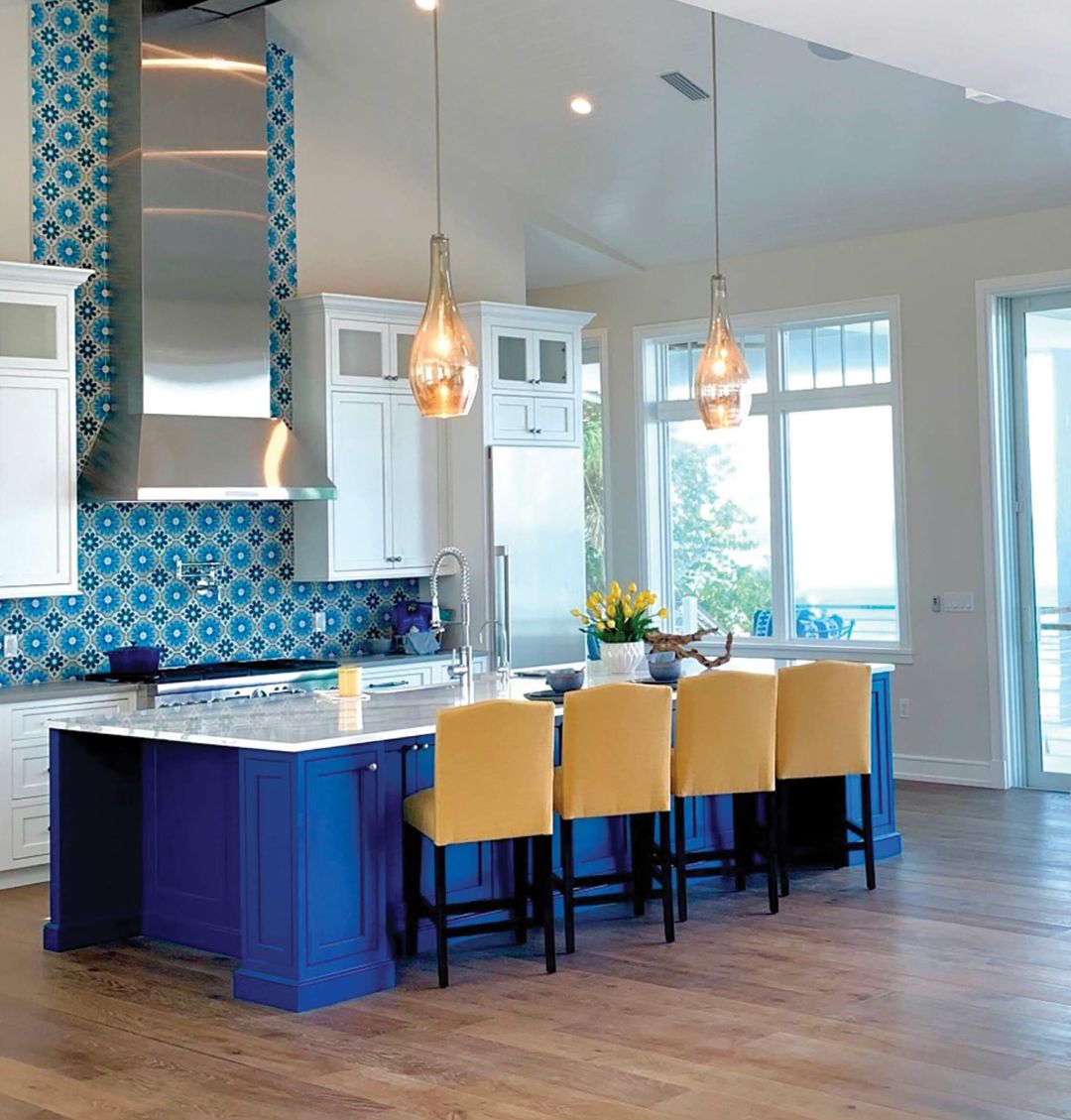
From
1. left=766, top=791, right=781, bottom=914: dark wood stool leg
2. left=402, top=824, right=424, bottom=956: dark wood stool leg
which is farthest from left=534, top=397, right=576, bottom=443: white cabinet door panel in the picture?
left=402, top=824, right=424, bottom=956: dark wood stool leg

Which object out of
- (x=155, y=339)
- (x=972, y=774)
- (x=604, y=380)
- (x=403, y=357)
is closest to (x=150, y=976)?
(x=155, y=339)

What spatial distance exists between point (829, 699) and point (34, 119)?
4.29 m

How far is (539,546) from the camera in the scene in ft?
27.4

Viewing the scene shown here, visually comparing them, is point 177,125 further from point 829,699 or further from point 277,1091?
point 277,1091

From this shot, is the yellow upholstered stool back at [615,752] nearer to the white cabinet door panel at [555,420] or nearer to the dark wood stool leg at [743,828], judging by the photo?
the dark wood stool leg at [743,828]

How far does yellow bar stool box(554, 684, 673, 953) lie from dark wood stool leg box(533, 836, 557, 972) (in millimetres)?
63

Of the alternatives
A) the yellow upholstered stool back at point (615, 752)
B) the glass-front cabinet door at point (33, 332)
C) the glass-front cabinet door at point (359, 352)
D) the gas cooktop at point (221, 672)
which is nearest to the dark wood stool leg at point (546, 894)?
the yellow upholstered stool back at point (615, 752)

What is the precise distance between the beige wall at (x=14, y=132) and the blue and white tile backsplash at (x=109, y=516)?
0.16 ft

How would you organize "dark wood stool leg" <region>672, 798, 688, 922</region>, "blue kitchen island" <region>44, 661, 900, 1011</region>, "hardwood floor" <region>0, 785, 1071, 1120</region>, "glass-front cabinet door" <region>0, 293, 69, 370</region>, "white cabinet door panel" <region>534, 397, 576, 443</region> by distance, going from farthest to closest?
"white cabinet door panel" <region>534, 397, 576, 443</region> → "glass-front cabinet door" <region>0, 293, 69, 370</region> → "dark wood stool leg" <region>672, 798, 688, 922</region> → "blue kitchen island" <region>44, 661, 900, 1011</region> → "hardwood floor" <region>0, 785, 1071, 1120</region>

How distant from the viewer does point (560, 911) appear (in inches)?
225

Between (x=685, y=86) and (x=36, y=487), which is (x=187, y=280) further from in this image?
(x=685, y=86)

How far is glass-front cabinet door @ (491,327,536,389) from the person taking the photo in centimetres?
822

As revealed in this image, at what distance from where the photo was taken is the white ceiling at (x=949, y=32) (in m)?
3.04

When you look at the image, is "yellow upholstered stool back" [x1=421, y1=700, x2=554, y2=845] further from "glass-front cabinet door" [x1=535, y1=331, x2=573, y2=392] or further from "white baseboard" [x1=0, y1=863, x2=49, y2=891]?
"glass-front cabinet door" [x1=535, y1=331, x2=573, y2=392]
